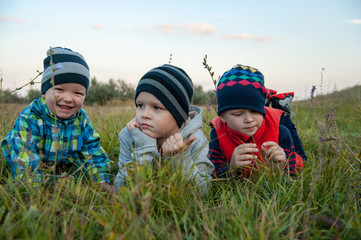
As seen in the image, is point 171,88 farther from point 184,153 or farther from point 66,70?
point 66,70

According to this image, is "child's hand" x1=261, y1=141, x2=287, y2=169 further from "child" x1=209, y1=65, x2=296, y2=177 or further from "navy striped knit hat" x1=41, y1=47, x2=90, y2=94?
"navy striped knit hat" x1=41, y1=47, x2=90, y2=94

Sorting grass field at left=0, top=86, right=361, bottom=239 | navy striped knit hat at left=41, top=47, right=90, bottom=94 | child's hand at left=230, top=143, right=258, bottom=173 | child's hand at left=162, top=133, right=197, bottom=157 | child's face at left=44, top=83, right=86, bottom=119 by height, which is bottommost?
grass field at left=0, top=86, right=361, bottom=239

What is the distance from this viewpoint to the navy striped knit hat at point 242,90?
8.19 ft

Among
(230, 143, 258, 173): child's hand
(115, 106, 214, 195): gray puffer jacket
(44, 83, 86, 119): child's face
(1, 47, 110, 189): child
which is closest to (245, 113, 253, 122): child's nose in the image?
(230, 143, 258, 173): child's hand

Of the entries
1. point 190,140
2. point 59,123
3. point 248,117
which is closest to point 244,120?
point 248,117

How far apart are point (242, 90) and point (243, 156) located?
60 centimetres

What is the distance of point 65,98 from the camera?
2582mm

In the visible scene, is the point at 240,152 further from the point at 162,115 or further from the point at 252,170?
the point at 162,115

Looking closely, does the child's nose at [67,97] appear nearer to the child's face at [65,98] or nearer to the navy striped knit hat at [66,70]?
the child's face at [65,98]

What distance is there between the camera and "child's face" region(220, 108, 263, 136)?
2549mm

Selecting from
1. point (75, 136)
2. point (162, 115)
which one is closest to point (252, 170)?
point (162, 115)

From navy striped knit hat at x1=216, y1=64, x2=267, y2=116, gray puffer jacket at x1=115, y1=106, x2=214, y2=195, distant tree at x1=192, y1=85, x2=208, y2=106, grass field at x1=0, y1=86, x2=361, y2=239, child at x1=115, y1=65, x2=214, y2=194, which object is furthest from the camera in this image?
distant tree at x1=192, y1=85, x2=208, y2=106

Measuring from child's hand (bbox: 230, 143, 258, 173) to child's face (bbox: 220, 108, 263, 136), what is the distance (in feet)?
0.62

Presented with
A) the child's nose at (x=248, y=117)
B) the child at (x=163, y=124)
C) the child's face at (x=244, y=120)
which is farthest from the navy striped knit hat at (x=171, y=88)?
the child's nose at (x=248, y=117)
